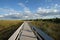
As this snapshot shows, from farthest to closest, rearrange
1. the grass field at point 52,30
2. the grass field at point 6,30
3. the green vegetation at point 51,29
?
1. the green vegetation at point 51,29
2. the grass field at point 52,30
3. the grass field at point 6,30

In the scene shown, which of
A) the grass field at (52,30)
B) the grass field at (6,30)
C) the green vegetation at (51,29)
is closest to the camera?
the grass field at (6,30)

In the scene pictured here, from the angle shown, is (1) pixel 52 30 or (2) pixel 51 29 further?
(2) pixel 51 29

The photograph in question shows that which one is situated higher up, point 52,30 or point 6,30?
point 52,30

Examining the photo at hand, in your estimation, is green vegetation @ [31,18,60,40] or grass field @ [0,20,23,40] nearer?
grass field @ [0,20,23,40]

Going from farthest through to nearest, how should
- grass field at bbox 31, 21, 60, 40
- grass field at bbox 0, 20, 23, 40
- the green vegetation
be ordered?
the green vegetation
grass field at bbox 31, 21, 60, 40
grass field at bbox 0, 20, 23, 40

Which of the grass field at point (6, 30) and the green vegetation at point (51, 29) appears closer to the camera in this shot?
the grass field at point (6, 30)

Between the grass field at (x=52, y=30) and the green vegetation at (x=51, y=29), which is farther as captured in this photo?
the green vegetation at (x=51, y=29)

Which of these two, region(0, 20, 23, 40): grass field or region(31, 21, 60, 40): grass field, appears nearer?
region(0, 20, 23, 40): grass field

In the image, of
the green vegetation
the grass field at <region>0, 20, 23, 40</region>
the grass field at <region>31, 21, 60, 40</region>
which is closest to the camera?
the grass field at <region>0, 20, 23, 40</region>

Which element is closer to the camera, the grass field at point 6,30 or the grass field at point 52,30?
the grass field at point 6,30

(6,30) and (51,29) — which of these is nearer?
(6,30)

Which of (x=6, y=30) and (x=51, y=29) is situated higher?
(x=51, y=29)
